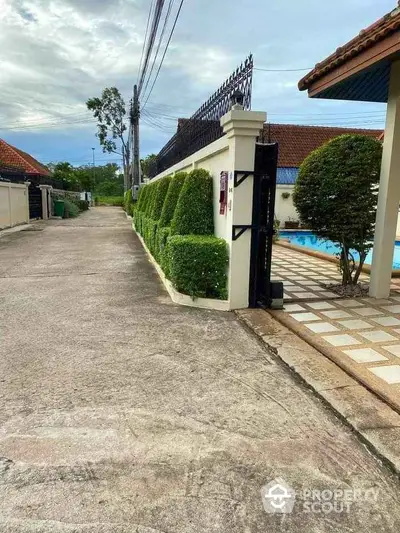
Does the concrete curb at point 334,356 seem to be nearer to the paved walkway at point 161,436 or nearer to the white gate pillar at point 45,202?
the paved walkway at point 161,436

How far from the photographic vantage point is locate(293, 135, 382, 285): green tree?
548 cm

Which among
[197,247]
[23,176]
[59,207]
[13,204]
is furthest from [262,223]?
[59,207]

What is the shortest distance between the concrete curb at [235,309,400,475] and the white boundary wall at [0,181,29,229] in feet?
50.4

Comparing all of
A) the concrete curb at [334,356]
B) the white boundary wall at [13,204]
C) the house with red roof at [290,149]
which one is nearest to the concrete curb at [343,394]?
the concrete curb at [334,356]

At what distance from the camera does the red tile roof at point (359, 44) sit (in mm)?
3898

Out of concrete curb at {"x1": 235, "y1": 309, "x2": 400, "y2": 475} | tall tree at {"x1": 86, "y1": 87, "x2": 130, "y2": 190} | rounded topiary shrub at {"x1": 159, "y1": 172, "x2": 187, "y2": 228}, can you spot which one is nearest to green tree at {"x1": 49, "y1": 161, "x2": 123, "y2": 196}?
tall tree at {"x1": 86, "y1": 87, "x2": 130, "y2": 190}

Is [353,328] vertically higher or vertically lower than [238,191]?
lower

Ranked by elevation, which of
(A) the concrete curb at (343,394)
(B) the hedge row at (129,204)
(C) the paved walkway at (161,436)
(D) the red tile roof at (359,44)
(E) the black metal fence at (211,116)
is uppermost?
(D) the red tile roof at (359,44)

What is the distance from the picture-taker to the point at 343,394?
9.77ft

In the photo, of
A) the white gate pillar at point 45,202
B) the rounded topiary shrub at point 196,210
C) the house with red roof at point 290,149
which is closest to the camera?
the rounded topiary shrub at point 196,210

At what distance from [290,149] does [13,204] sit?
14384 mm

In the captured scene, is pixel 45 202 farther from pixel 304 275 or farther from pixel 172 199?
pixel 304 275

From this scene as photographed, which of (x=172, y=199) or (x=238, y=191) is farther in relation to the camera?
(x=172, y=199)

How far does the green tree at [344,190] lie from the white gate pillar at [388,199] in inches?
6.8
